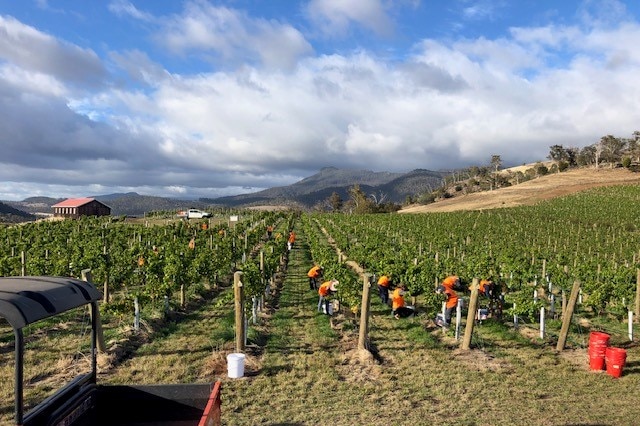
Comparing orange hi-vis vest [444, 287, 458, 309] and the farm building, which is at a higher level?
the farm building

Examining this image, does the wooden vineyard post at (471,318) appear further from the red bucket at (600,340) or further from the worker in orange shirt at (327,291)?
the worker in orange shirt at (327,291)

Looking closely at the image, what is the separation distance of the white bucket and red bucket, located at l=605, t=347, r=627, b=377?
808 cm

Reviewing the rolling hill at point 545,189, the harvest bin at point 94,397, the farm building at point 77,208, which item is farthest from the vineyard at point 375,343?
the farm building at point 77,208

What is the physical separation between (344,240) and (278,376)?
20347 mm

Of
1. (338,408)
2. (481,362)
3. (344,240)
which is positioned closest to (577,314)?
(481,362)

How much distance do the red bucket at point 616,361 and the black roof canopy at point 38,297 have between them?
1036cm

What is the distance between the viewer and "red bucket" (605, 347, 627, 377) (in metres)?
9.77

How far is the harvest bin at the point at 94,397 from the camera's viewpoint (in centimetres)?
436

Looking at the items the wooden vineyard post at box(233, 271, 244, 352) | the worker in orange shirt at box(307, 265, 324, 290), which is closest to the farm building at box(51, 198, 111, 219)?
the worker in orange shirt at box(307, 265, 324, 290)

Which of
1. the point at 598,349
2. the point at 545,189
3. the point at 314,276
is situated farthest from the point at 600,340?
the point at 545,189

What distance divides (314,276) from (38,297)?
1496cm

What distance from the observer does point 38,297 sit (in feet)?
14.0

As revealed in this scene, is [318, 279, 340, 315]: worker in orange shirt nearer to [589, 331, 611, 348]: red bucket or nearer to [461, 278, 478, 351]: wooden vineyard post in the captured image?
[461, 278, 478, 351]: wooden vineyard post

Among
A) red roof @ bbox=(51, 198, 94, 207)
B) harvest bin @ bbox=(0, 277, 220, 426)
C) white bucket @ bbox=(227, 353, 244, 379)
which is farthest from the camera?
red roof @ bbox=(51, 198, 94, 207)
